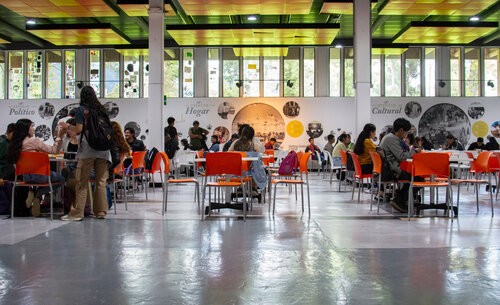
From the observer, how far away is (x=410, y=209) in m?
5.55

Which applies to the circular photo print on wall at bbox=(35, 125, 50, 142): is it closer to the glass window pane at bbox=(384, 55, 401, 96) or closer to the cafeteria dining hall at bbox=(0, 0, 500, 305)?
the cafeteria dining hall at bbox=(0, 0, 500, 305)

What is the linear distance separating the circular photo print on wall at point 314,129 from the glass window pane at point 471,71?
5934mm

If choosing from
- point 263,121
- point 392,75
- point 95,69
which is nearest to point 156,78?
point 263,121

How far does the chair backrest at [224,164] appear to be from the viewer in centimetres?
526

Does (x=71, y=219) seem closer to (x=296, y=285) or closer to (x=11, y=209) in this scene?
(x=11, y=209)

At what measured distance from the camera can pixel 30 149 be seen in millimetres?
5656

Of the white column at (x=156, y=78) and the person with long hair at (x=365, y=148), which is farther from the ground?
the white column at (x=156, y=78)

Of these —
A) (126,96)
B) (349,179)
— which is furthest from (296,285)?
(126,96)

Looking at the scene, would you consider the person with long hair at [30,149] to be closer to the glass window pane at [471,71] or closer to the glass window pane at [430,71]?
the glass window pane at [430,71]

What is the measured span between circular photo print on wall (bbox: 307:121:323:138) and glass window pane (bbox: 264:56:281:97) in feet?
5.82

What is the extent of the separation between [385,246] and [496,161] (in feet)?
16.2

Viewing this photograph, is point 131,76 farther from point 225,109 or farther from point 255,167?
point 255,167

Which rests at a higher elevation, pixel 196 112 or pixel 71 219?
pixel 196 112

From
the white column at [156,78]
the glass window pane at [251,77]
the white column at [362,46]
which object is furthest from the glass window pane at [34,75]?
the white column at [362,46]
